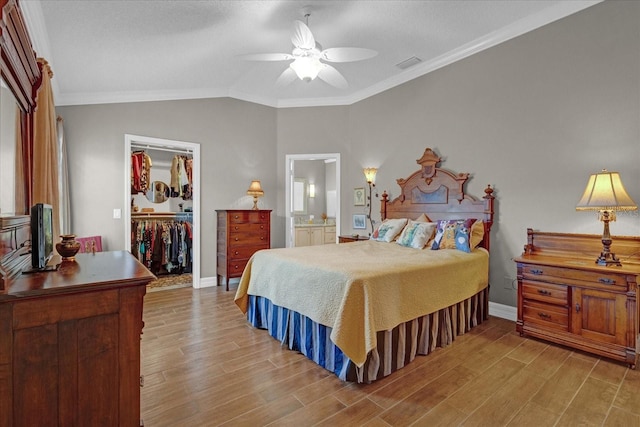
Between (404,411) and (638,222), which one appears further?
(638,222)

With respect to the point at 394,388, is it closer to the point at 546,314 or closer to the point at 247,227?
the point at 546,314

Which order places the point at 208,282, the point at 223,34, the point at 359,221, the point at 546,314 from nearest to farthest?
the point at 546,314
the point at 223,34
the point at 208,282
the point at 359,221

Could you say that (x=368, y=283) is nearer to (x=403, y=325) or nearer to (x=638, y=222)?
(x=403, y=325)

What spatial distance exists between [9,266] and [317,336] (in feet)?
6.01

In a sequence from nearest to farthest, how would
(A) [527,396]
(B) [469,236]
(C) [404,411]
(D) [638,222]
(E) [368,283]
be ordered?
(C) [404,411] < (A) [527,396] < (E) [368,283] < (D) [638,222] < (B) [469,236]

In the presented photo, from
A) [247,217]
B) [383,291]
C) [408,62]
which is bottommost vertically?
[383,291]

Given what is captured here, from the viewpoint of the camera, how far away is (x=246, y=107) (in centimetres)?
518

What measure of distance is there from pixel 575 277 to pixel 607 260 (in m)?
0.26

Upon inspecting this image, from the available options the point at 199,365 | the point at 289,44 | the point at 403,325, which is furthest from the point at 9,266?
the point at 289,44

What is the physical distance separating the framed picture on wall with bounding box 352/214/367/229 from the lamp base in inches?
118

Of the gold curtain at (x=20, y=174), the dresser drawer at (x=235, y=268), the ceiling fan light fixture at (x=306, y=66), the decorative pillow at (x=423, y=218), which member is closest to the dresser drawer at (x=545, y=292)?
the decorative pillow at (x=423, y=218)

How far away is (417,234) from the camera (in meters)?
3.65

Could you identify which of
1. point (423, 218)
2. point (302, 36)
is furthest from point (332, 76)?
point (423, 218)

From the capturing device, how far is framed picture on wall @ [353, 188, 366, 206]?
516 cm
